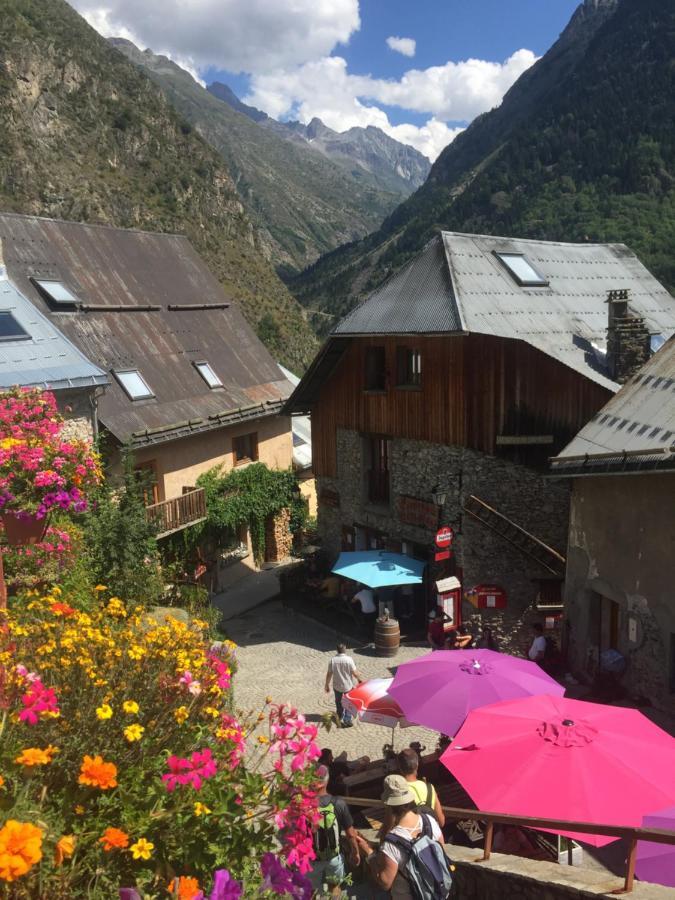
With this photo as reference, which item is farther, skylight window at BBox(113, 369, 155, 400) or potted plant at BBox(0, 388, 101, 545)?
skylight window at BBox(113, 369, 155, 400)

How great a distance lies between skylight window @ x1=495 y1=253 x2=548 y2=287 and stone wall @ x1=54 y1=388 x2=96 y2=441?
1040 centimetres

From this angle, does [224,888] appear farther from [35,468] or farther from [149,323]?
[149,323]

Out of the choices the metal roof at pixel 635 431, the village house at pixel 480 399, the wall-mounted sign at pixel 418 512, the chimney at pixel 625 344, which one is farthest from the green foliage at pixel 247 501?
the metal roof at pixel 635 431

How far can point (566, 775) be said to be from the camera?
20.4 feet

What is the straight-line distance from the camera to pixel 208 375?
886 inches

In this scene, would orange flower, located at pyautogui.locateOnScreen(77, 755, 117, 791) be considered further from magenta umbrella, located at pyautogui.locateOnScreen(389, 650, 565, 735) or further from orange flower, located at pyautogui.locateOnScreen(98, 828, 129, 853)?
magenta umbrella, located at pyautogui.locateOnScreen(389, 650, 565, 735)

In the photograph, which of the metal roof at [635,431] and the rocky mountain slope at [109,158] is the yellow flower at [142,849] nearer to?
the metal roof at [635,431]

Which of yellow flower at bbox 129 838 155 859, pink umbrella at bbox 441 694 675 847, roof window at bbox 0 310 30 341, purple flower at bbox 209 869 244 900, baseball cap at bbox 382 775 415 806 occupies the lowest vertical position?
pink umbrella at bbox 441 694 675 847

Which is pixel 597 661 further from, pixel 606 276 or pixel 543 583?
pixel 606 276

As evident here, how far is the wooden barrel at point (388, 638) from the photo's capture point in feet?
53.3

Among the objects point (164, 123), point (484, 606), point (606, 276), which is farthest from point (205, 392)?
point (164, 123)

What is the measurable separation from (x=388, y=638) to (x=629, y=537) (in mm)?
6983

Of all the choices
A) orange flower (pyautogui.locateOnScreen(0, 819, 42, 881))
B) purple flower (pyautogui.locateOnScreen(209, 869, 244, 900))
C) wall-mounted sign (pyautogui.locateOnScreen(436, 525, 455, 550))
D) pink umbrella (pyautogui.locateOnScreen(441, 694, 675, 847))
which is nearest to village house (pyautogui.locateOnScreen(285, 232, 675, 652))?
wall-mounted sign (pyautogui.locateOnScreen(436, 525, 455, 550))

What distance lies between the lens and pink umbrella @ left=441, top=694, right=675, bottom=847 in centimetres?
591
